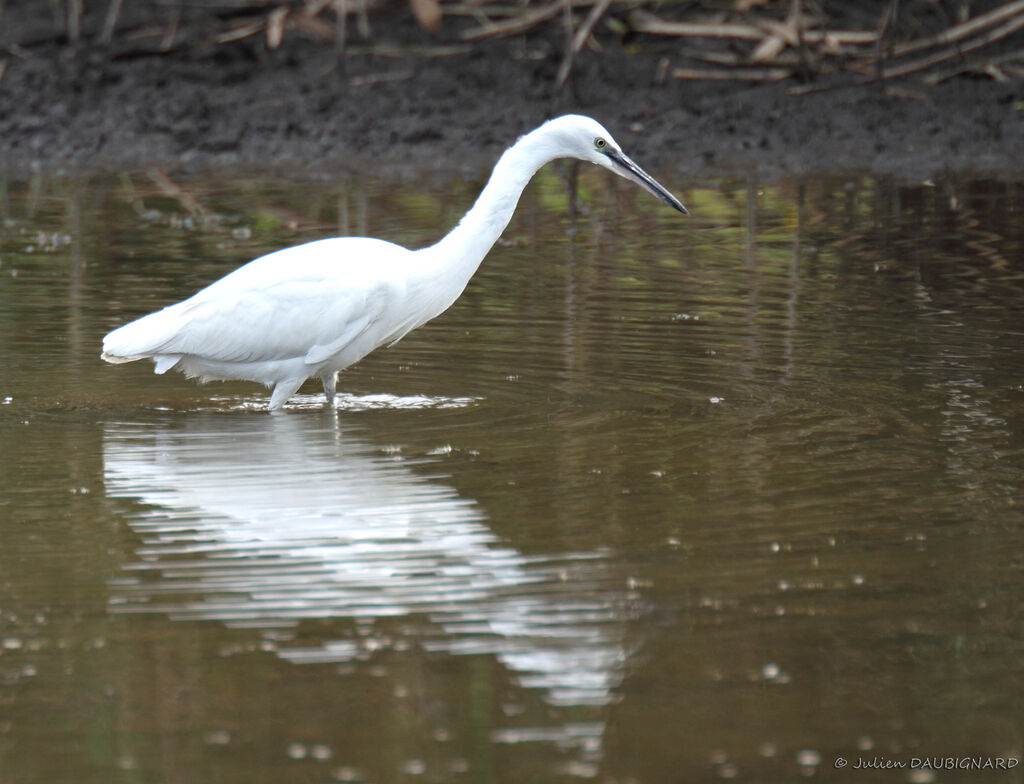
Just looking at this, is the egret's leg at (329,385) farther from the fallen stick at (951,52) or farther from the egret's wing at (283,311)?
the fallen stick at (951,52)

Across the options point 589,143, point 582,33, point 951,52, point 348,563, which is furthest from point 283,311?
point 951,52

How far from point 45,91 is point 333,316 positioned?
492 inches

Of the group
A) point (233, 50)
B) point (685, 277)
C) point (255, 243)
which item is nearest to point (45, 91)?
point (233, 50)

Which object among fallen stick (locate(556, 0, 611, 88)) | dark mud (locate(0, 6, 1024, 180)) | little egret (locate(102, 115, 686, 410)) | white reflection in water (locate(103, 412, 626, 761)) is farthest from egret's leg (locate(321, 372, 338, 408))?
fallen stick (locate(556, 0, 611, 88))

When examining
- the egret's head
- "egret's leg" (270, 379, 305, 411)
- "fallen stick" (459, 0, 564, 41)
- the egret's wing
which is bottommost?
"egret's leg" (270, 379, 305, 411)

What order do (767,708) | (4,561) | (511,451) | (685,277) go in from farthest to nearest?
(685,277) → (511,451) → (4,561) → (767,708)

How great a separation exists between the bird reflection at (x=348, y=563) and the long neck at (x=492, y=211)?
3.76ft

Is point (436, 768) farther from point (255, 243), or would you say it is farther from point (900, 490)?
point (255, 243)

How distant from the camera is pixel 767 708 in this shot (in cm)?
432

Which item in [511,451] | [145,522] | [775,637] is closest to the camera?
[775,637]

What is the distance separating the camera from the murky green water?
422 centimetres

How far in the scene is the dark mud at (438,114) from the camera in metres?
16.9

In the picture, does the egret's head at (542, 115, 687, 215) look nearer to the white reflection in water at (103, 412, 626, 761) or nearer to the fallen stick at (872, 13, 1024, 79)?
the white reflection in water at (103, 412, 626, 761)

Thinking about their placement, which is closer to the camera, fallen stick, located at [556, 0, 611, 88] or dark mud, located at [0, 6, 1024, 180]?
dark mud, located at [0, 6, 1024, 180]
